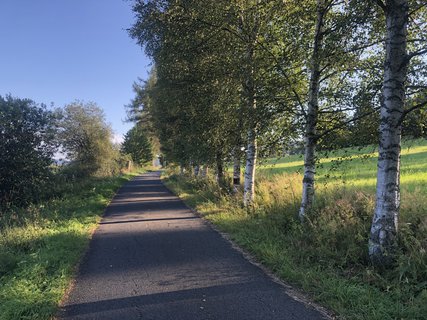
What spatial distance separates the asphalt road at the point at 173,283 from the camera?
185 inches

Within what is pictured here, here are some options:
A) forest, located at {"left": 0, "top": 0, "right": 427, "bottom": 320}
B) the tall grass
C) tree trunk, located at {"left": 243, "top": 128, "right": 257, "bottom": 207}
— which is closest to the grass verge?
forest, located at {"left": 0, "top": 0, "right": 427, "bottom": 320}

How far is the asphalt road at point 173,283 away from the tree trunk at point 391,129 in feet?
6.30

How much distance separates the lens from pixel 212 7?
9.51 meters

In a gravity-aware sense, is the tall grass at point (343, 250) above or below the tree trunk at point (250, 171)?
below

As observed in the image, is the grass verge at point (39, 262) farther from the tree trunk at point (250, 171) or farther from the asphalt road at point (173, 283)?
the tree trunk at point (250, 171)

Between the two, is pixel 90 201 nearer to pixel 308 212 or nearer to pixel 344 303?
pixel 308 212

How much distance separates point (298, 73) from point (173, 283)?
5796 mm

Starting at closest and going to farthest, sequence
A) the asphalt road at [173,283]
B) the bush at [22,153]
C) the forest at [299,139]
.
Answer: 1. the asphalt road at [173,283]
2. the forest at [299,139]
3. the bush at [22,153]

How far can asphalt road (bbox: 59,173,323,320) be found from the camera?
15.4ft

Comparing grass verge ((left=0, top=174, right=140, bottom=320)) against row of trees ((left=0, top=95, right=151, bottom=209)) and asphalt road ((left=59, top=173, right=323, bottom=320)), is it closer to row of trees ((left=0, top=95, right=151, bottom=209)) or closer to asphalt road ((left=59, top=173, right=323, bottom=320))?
asphalt road ((left=59, top=173, right=323, bottom=320))

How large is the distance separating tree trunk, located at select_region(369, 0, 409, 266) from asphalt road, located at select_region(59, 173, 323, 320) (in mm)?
1921

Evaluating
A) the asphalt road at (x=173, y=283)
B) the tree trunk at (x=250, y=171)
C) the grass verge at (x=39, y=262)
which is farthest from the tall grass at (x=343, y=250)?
the grass verge at (x=39, y=262)

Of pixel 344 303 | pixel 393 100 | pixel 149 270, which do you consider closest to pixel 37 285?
pixel 149 270

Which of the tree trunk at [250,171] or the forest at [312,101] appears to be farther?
the tree trunk at [250,171]
